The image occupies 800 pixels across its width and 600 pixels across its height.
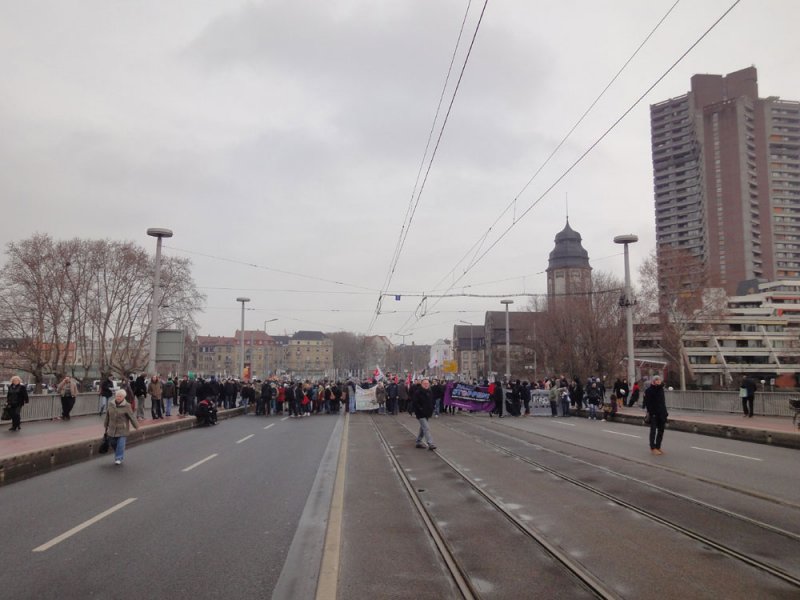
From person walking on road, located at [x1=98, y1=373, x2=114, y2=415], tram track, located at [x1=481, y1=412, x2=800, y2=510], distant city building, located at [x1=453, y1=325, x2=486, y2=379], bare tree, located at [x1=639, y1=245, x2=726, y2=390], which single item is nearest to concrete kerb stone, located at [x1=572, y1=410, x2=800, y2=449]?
tram track, located at [x1=481, y1=412, x2=800, y2=510]

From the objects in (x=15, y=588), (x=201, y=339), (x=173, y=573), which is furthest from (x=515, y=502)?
(x=201, y=339)

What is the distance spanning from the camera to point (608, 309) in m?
55.4

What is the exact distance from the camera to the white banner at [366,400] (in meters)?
33.6

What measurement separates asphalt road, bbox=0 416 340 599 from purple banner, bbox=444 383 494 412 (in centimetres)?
2022

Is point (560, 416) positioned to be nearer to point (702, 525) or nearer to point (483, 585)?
point (702, 525)

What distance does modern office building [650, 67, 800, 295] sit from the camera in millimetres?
120688

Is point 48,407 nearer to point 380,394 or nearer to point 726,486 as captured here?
point 380,394

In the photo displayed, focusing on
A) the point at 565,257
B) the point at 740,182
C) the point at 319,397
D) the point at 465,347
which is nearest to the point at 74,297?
the point at 319,397

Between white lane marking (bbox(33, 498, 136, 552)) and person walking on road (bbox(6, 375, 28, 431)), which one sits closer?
white lane marking (bbox(33, 498, 136, 552))

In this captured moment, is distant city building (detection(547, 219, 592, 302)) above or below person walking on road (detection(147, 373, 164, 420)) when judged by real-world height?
above

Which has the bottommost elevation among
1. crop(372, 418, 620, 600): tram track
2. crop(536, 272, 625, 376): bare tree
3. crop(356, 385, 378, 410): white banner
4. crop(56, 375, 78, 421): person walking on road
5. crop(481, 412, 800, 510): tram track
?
crop(356, 385, 378, 410): white banner

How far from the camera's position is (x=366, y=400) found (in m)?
33.8

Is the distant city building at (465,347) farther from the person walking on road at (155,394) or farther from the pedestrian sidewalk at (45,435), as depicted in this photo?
the pedestrian sidewalk at (45,435)

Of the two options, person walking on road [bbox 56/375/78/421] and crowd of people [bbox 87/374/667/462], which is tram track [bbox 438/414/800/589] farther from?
person walking on road [bbox 56/375/78/421]
